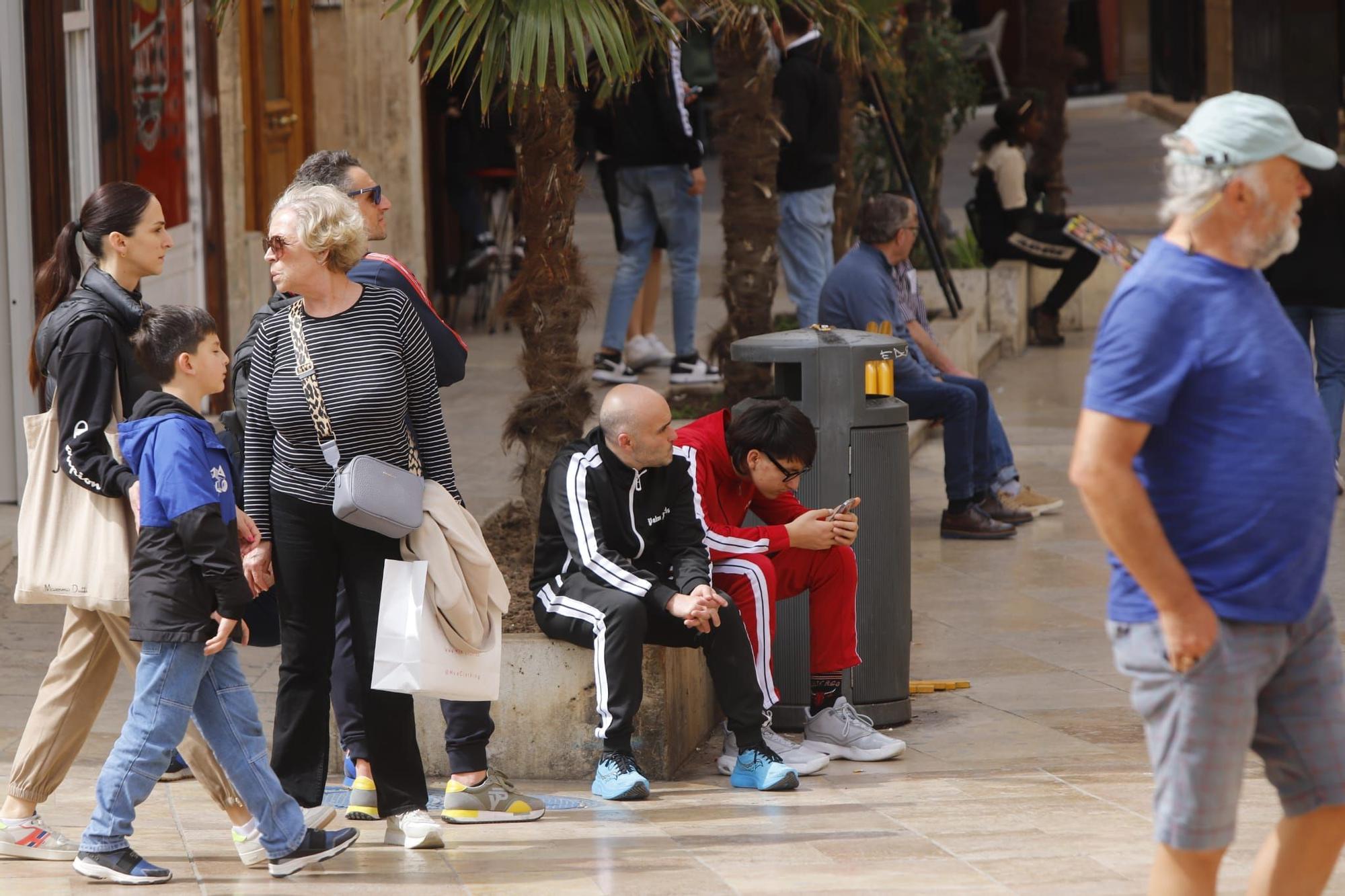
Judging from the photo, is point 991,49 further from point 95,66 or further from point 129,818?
point 129,818

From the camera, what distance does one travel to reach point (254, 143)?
1110 cm

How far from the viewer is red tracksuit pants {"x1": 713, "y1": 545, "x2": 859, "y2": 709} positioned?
5.34m

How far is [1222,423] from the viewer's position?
120 inches

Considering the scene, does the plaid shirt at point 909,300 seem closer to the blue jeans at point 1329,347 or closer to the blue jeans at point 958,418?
the blue jeans at point 958,418

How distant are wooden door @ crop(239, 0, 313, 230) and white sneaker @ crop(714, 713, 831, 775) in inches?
259

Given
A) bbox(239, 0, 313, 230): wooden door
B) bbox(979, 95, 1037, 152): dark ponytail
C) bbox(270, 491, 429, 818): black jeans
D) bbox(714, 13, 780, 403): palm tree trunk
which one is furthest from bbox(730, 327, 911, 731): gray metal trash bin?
bbox(979, 95, 1037, 152): dark ponytail

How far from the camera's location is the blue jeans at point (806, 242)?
10398 millimetres

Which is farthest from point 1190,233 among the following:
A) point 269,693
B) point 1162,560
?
point 269,693

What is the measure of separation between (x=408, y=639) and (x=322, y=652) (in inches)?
14.0

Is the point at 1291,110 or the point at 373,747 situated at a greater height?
the point at 1291,110

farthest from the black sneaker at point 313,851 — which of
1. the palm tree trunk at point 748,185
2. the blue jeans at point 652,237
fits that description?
the blue jeans at point 652,237

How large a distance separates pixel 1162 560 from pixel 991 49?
82.9ft

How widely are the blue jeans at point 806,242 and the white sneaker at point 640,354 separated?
3.52ft

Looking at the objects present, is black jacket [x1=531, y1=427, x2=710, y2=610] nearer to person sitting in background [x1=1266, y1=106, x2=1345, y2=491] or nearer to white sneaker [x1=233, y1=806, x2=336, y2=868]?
white sneaker [x1=233, y1=806, x2=336, y2=868]
